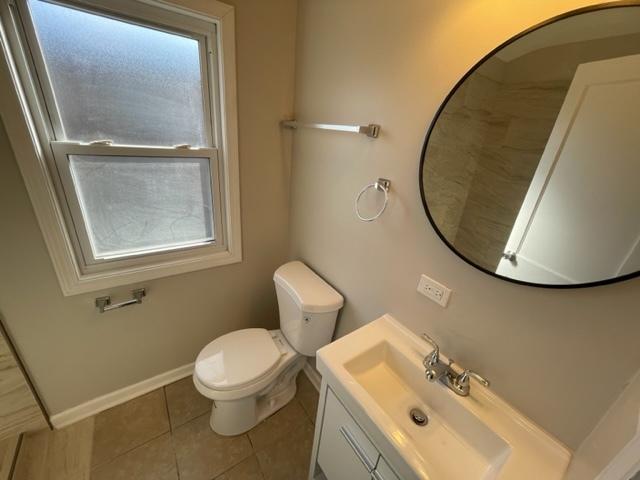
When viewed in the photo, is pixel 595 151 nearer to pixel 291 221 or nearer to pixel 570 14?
pixel 570 14

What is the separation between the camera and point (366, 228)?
118 cm

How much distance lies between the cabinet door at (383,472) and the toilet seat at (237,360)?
0.68m

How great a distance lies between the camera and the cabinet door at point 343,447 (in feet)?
2.76

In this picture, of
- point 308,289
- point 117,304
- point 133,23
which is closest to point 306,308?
point 308,289

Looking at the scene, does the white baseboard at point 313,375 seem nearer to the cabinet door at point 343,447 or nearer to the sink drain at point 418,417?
the cabinet door at point 343,447

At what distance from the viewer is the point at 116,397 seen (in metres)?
1.54

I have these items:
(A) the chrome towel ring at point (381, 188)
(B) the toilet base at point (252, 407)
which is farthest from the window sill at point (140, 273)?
(A) the chrome towel ring at point (381, 188)

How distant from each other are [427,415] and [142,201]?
156 centimetres

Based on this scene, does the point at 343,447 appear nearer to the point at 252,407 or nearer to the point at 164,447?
the point at 252,407

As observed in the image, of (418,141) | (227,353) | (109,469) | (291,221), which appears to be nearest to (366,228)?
(418,141)

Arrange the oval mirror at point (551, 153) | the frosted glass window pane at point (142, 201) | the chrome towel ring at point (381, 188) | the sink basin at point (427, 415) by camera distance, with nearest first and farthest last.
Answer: the oval mirror at point (551, 153) → the sink basin at point (427, 415) → the chrome towel ring at point (381, 188) → the frosted glass window pane at point (142, 201)

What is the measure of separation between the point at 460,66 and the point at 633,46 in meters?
0.35

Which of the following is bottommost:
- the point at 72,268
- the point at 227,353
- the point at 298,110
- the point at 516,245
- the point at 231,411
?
the point at 231,411

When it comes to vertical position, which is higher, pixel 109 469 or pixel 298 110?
pixel 298 110
